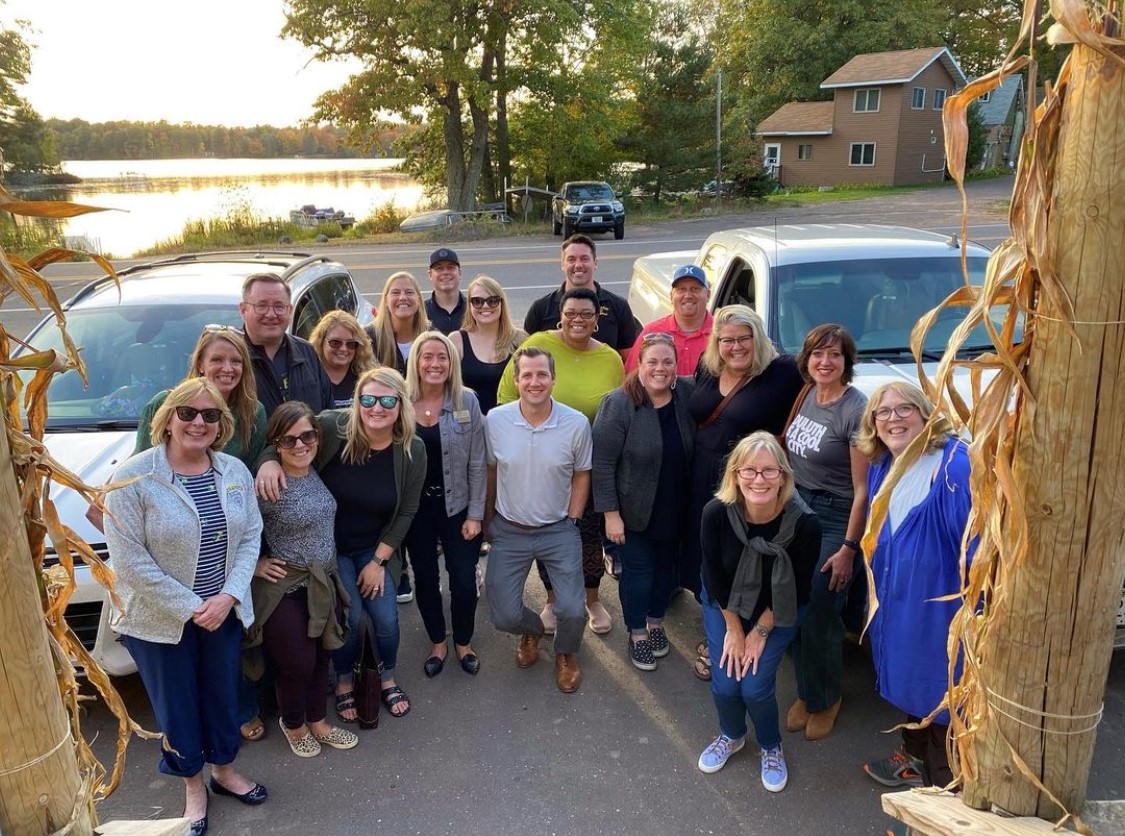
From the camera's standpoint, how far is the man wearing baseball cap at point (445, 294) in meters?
5.76

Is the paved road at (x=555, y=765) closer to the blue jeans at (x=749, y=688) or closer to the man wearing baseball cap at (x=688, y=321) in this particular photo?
the blue jeans at (x=749, y=688)

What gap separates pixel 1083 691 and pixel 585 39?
30.6 metres

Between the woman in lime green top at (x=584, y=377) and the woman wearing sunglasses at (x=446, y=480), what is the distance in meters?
0.44

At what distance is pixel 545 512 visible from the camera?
4.23 meters

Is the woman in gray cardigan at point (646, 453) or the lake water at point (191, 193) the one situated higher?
the lake water at point (191, 193)

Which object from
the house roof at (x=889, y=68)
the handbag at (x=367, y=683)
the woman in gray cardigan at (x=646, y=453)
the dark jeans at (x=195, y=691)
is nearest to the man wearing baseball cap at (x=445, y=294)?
A: the woman in gray cardigan at (x=646, y=453)

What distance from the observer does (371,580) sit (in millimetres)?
3926

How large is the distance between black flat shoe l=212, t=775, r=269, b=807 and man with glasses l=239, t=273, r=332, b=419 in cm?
181

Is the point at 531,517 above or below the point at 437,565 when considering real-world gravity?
above

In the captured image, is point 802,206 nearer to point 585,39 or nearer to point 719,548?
point 585,39

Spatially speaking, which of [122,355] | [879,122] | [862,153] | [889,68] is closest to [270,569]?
[122,355]

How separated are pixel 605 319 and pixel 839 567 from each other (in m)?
2.44

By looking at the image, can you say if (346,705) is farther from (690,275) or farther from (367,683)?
(690,275)

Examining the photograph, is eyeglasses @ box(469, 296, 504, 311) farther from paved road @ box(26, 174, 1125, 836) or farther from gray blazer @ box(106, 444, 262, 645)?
gray blazer @ box(106, 444, 262, 645)
